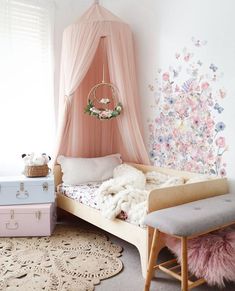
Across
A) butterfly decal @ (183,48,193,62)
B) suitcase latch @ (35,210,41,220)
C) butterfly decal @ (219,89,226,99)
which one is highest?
butterfly decal @ (183,48,193,62)

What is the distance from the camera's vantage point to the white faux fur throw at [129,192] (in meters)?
2.42

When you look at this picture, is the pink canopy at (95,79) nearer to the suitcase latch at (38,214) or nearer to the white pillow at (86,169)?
the white pillow at (86,169)

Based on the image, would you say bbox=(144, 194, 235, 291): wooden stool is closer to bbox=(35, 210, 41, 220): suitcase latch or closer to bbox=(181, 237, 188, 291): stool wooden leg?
bbox=(181, 237, 188, 291): stool wooden leg

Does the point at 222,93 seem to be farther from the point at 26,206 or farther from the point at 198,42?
the point at 26,206

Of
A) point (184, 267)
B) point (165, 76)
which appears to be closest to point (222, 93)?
point (165, 76)

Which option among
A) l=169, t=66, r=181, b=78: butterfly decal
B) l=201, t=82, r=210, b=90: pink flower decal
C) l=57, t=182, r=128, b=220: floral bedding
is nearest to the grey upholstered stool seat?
l=57, t=182, r=128, b=220: floral bedding

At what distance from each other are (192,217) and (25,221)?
1726mm

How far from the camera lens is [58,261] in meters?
2.49

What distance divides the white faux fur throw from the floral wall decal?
27 cm

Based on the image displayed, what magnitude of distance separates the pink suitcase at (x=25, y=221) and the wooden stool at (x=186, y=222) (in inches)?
49.0

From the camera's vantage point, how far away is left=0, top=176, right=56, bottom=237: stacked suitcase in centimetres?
301

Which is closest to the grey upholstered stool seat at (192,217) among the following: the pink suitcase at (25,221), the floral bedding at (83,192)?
the floral bedding at (83,192)

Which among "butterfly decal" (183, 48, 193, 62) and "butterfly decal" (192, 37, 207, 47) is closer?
"butterfly decal" (192, 37, 207, 47)

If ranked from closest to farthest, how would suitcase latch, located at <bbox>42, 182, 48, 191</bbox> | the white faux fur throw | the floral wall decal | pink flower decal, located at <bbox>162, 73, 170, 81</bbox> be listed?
the white faux fur throw < the floral wall decal < suitcase latch, located at <bbox>42, 182, 48, 191</bbox> < pink flower decal, located at <bbox>162, 73, 170, 81</bbox>
